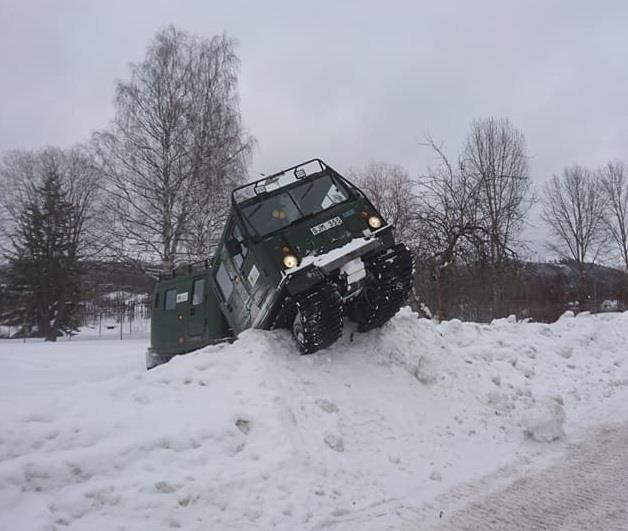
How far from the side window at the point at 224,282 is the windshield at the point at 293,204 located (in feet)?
4.12

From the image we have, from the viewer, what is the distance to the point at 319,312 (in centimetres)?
700

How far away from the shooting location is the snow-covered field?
13.9 feet

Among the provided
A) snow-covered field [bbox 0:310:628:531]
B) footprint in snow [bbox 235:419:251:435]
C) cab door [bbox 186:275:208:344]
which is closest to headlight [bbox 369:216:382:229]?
snow-covered field [bbox 0:310:628:531]

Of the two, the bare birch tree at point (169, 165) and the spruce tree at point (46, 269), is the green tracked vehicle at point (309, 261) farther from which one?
the spruce tree at point (46, 269)

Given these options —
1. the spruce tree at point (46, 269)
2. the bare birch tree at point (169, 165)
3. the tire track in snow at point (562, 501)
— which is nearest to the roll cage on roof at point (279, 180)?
the tire track in snow at point (562, 501)

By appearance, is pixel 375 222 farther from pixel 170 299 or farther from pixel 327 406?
pixel 170 299

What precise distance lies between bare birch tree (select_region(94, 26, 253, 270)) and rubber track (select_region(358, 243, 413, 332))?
15596mm

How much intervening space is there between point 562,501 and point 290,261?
4.17 metres

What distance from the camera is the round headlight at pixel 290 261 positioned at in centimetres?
723

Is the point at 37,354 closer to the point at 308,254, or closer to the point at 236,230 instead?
the point at 236,230

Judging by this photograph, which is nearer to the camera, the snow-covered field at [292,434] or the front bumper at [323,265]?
the snow-covered field at [292,434]

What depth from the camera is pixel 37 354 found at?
55.3 ft

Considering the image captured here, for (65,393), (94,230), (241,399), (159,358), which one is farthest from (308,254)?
(94,230)

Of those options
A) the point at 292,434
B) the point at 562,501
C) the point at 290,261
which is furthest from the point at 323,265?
the point at 562,501
